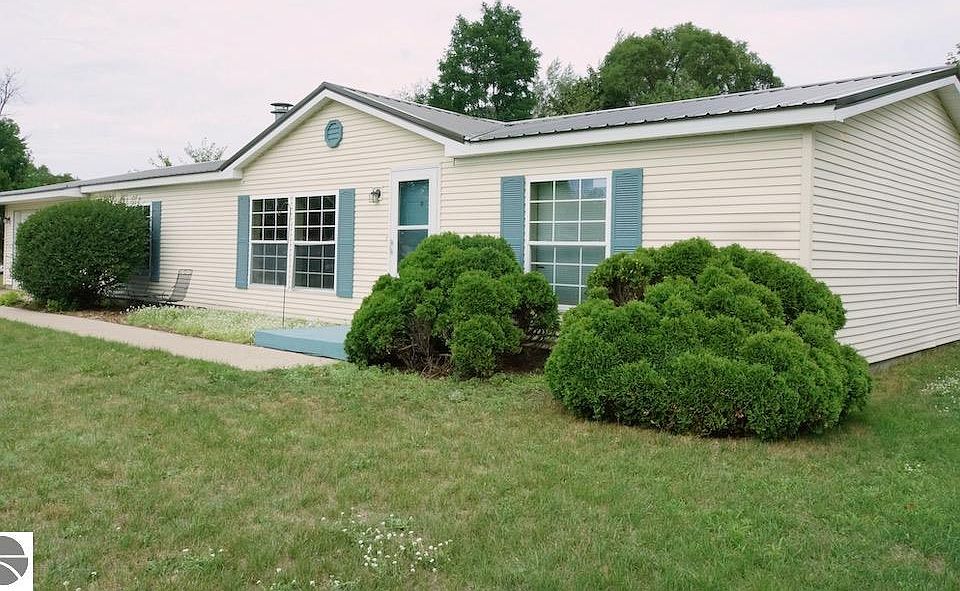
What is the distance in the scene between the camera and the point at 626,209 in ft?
27.2

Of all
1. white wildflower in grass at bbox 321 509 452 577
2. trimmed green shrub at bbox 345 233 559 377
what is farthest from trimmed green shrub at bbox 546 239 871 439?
white wildflower in grass at bbox 321 509 452 577

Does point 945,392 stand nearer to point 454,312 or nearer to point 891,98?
point 891,98

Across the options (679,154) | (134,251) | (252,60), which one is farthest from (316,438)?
(252,60)

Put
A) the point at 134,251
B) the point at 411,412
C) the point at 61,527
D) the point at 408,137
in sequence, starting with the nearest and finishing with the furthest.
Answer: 1. the point at 61,527
2. the point at 411,412
3. the point at 408,137
4. the point at 134,251

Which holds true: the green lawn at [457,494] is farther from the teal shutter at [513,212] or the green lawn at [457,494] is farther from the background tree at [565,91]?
the background tree at [565,91]

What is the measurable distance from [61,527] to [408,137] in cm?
787

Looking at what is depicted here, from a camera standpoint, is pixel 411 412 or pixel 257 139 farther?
pixel 257 139

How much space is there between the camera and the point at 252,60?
22.4m

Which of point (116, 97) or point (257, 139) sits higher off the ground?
point (116, 97)

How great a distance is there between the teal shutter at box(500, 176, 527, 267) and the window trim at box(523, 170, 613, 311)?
0.14ft

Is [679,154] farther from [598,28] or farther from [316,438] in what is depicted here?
[598,28]

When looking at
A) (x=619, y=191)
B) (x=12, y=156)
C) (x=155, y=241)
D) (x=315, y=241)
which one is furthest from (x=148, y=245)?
(x=12, y=156)

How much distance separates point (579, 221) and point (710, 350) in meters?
3.52

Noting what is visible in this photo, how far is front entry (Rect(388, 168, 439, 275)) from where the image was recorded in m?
10.4
